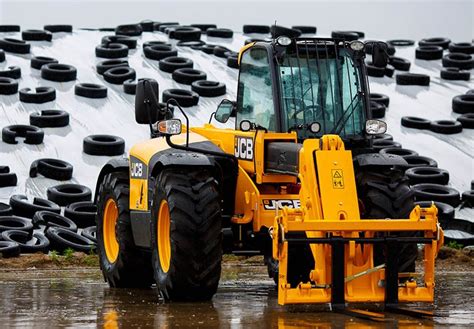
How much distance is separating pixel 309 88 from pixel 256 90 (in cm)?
61

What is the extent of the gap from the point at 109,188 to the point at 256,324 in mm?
4456

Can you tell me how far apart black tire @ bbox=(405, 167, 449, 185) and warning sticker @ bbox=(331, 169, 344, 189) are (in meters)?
10.2

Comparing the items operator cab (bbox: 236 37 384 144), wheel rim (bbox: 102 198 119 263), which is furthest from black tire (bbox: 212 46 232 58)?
operator cab (bbox: 236 37 384 144)

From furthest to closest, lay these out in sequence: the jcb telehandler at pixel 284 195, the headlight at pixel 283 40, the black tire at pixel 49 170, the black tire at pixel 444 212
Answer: the black tire at pixel 49 170
the black tire at pixel 444 212
the headlight at pixel 283 40
the jcb telehandler at pixel 284 195

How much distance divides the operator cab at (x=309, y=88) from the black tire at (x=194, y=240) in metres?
1.32

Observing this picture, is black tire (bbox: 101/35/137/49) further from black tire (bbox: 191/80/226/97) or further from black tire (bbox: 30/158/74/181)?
black tire (bbox: 30/158/74/181)

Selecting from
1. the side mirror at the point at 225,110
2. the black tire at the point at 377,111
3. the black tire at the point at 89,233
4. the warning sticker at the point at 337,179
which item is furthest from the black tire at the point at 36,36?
the warning sticker at the point at 337,179

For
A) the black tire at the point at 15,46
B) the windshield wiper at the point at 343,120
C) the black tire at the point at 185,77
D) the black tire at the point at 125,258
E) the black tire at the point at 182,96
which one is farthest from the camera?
the black tire at the point at 15,46

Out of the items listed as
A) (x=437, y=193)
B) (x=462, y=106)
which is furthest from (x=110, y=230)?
(x=462, y=106)

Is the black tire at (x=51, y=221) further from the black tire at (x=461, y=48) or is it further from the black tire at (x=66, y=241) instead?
the black tire at (x=461, y=48)

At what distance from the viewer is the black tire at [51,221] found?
1811 centimetres

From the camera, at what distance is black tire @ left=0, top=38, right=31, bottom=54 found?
2647 cm

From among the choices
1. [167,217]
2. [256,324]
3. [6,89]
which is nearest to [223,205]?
[167,217]

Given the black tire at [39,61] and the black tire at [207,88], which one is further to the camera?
the black tire at [39,61]
